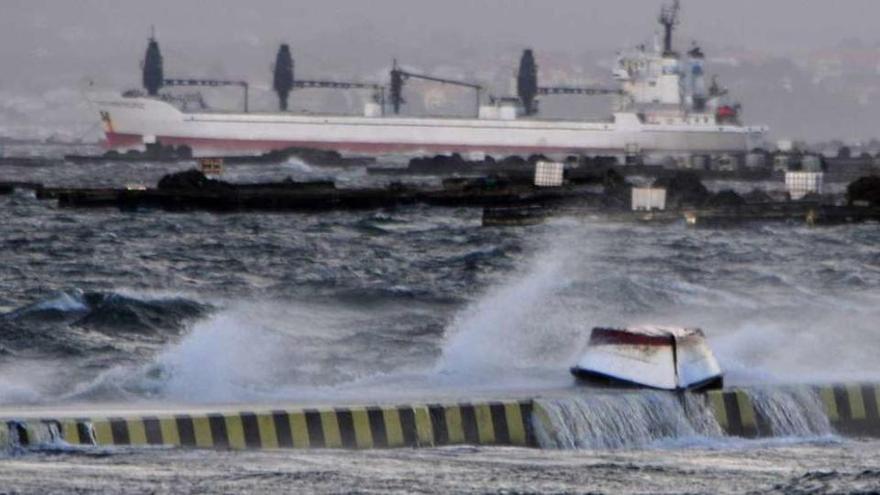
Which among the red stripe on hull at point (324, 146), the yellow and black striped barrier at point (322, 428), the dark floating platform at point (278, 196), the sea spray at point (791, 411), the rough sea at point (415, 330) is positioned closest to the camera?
the rough sea at point (415, 330)

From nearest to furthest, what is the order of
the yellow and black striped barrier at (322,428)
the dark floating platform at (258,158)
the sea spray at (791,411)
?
the yellow and black striped barrier at (322,428) → the sea spray at (791,411) → the dark floating platform at (258,158)

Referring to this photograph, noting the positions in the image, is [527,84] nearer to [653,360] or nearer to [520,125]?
[520,125]

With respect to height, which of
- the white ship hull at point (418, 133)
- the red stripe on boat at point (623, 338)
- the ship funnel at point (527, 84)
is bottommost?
the white ship hull at point (418, 133)

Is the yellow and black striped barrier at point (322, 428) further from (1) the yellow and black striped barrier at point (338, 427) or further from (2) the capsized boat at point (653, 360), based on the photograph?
(2) the capsized boat at point (653, 360)

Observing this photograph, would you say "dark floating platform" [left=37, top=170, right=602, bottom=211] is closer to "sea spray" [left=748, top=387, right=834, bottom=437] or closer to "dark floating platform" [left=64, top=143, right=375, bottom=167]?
"sea spray" [left=748, top=387, right=834, bottom=437]

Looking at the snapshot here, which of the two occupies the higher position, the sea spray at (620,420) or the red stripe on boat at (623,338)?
the red stripe on boat at (623,338)

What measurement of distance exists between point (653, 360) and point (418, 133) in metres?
172

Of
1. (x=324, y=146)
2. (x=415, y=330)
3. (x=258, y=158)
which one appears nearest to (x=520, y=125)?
(x=324, y=146)

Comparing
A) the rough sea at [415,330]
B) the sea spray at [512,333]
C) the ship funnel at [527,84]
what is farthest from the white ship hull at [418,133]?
the sea spray at [512,333]

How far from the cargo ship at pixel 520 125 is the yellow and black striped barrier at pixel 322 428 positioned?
151170 mm

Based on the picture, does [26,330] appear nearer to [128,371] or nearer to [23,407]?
[128,371]

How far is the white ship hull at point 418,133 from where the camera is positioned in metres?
181

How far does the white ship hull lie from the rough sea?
12477 centimetres

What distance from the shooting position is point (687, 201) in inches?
2438
